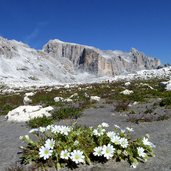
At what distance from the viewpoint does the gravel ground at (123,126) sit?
26.4 ft

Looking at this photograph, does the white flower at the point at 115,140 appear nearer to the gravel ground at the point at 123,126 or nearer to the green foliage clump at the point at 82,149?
the green foliage clump at the point at 82,149

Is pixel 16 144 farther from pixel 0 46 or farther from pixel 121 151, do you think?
pixel 0 46

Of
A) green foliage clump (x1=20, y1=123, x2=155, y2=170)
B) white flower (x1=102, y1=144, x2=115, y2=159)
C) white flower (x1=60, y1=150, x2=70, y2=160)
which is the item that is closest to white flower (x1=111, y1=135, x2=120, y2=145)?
green foliage clump (x1=20, y1=123, x2=155, y2=170)

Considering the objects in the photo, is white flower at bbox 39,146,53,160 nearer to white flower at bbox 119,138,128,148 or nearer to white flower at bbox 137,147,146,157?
white flower at bbox 119,138,128,148

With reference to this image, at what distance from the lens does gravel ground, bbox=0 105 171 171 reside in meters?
8.05

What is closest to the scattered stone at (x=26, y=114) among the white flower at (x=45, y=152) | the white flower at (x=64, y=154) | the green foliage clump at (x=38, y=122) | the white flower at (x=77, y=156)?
the green foliage clump at (x=38, y=122)

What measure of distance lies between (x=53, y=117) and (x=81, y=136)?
26.5 ft

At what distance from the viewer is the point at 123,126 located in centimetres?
1359

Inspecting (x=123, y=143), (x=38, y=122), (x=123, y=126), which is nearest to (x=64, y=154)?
(x=123, y=143)

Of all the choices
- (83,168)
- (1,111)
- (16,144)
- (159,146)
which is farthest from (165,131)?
(1,111)

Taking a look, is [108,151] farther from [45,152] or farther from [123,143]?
[45,152]

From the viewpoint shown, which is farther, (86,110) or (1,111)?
(1,111)

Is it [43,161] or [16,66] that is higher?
[16,66]

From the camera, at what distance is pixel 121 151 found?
27.2 ft
